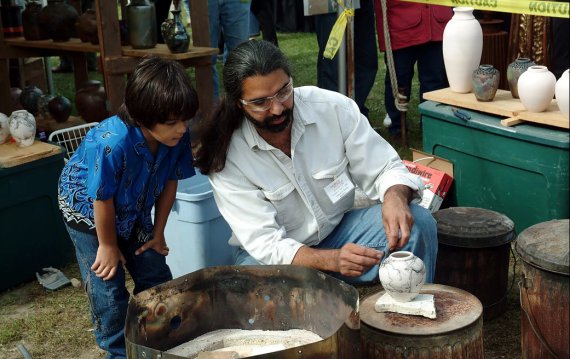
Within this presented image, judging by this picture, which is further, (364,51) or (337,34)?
(364,51)

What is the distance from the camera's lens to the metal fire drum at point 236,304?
2654 millimetres

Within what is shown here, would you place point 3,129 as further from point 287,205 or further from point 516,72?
point 516,72

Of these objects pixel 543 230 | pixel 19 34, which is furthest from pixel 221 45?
pixel 543 230

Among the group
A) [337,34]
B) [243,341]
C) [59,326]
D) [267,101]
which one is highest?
[337,34]

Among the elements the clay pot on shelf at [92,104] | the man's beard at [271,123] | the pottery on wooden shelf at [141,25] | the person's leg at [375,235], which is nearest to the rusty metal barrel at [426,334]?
the person's leg at [375,235]

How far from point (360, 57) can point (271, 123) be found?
3194mm

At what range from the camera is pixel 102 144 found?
277 centimetres

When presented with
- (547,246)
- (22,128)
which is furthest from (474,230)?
(22,128)

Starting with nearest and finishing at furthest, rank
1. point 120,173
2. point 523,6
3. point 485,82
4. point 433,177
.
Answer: point 120,173 < point 523,6 < point 485,82 < point 433,177

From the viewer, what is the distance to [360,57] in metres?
5.96

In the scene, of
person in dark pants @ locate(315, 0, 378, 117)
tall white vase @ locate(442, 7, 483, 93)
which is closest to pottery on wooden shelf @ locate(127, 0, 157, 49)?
person in dark pants @ locate(315, 0, 378, 117)

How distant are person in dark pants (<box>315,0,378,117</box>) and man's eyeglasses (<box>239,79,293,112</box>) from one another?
286cm

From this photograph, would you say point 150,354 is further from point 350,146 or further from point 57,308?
point 57,308

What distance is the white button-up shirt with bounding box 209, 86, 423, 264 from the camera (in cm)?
→ 300
